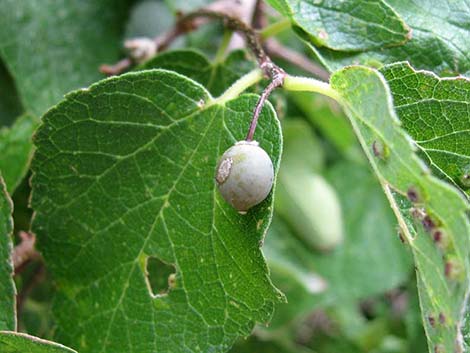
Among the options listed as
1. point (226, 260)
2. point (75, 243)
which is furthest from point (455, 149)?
point (75, 243)

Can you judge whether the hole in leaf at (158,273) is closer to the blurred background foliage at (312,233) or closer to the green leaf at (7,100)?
the blurred background foliage at (312,233)

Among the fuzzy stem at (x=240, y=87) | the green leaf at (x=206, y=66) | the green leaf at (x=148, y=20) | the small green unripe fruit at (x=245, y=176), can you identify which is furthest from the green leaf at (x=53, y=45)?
the small green unripe fruit at (x=245, y=176)

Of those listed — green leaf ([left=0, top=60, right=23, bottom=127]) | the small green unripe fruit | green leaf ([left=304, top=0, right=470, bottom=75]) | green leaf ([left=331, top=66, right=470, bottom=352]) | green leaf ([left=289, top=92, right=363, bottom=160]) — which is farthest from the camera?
green leaf ([left=289, top=92, right=363, bottom=160])

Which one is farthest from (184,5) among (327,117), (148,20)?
(327,117)

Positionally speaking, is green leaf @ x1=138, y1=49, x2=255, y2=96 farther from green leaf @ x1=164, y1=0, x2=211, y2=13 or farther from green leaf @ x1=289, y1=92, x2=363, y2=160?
green leaf @ x1=289, y1=92, x2=363, y2=160

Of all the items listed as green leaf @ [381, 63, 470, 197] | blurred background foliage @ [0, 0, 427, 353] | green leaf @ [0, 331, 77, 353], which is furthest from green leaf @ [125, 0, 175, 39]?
green leaf @ [0, 331, 77, 353]

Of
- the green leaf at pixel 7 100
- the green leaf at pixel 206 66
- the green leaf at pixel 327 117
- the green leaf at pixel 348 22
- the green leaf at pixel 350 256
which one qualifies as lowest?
the green leaf at pixel 350 256
